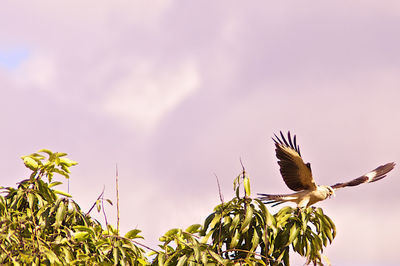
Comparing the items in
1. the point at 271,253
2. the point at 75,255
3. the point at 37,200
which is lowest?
the point at 271,253

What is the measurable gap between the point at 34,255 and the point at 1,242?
0.47 m

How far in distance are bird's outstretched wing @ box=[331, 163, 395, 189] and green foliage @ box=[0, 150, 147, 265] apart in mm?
5316

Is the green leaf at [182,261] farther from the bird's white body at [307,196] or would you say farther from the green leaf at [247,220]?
the bird's white body at [307,196]

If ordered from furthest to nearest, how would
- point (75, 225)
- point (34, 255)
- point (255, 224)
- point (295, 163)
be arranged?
→ point (295, 163) < point (75, 225) < point (255, 224) < point (34, 255)

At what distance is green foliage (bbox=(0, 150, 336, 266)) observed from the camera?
6273 millimetres

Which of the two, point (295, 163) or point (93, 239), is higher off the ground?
point (295, 163)

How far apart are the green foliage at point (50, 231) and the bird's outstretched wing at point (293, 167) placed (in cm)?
344

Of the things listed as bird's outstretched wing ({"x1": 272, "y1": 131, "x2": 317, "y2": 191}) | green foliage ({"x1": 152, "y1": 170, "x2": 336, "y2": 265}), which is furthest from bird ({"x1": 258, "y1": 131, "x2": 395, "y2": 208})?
green foliage ({"x1": 152, "y1": 170, "x2": 336, "y2": 265})

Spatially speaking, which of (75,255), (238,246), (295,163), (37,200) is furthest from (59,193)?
(295,163)

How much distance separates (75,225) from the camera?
289 inches

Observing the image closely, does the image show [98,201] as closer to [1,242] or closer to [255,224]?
[1,242]

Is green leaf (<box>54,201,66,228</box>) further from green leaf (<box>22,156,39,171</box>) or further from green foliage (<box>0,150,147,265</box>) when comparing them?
green leaf (<box>22,156,39,171</box>)

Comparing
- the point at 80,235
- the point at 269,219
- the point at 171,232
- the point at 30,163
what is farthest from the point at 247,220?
the point at 30,163

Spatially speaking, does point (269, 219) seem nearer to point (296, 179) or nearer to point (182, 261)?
point (182, 261)
